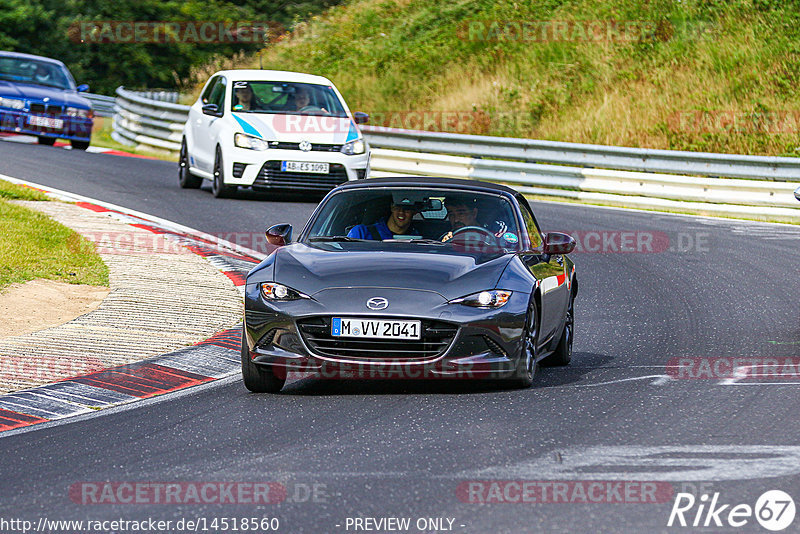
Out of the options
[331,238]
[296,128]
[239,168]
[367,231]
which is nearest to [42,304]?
[331,238]

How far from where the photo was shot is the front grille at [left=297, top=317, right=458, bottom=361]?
25.7ft

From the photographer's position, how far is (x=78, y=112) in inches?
1049

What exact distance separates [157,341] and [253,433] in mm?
2890

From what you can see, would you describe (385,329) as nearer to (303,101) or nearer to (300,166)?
(300,166)

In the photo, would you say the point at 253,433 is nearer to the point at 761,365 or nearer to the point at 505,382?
the point at 505,382

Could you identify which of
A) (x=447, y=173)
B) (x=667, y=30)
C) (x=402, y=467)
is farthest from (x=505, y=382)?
(x=667, y=30)

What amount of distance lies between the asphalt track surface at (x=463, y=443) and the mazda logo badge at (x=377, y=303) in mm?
560

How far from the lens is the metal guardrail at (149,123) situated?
91.9ft

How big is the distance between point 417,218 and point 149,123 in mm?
21001

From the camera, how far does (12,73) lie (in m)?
26.9

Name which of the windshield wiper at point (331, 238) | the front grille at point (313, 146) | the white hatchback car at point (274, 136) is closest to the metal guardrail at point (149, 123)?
the white hatchback car at point (274, 136)

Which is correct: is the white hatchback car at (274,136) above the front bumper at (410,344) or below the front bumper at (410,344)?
below

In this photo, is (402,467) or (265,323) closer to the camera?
(402,467)

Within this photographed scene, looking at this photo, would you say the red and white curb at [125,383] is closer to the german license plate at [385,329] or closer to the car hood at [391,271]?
the car hood at [391,271]
